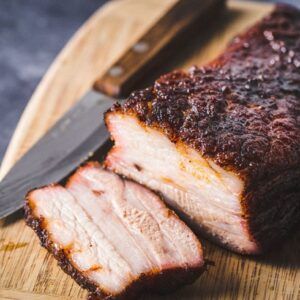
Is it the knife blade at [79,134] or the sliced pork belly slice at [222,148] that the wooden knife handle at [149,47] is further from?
the sliced pork belly slice at [222,148]

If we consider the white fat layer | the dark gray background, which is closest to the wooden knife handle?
the white fat layer

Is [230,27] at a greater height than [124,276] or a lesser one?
lesser

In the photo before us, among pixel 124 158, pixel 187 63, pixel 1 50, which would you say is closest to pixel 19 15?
pixel 1 50

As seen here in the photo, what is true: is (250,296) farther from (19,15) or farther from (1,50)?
(19,15)

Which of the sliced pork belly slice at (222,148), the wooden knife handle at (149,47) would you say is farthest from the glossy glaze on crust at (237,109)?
the wooden knife handle at (149,47)

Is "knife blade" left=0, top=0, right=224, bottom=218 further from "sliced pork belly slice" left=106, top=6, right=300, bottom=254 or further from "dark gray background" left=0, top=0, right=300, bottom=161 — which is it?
"dark gray background" left=0, top=0, right=300, bottom=161

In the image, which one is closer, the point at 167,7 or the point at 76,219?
the point at 76,219
